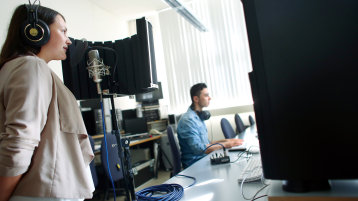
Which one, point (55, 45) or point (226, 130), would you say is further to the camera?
point (226, 130)

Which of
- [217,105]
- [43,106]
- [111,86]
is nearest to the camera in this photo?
[43,106]

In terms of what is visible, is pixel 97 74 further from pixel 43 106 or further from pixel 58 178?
pixel 58 178

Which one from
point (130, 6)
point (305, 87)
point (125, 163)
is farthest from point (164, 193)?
point (130, 6)

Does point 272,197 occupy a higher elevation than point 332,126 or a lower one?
lower

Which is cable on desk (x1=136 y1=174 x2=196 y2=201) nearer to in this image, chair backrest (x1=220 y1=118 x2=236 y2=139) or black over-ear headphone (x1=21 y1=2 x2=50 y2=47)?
black over-ear headphone (x1=21 y1=2 x2=50 y2=47)

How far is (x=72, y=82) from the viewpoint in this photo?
1.07 meters

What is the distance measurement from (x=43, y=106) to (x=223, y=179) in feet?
2.71

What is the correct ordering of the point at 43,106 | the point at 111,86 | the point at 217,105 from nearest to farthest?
1. the point at 43,106
2. the point at 111,86
3. the point at 217,105

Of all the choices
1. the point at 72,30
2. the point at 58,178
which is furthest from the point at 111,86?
the point at 72,30

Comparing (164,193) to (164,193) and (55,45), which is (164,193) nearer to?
(164,193)

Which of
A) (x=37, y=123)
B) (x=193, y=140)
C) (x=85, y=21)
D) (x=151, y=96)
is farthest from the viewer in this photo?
(x=151, y=96)

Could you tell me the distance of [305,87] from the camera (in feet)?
1.87

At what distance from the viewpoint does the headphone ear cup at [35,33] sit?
94 cm

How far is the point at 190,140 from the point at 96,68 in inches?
51.0
